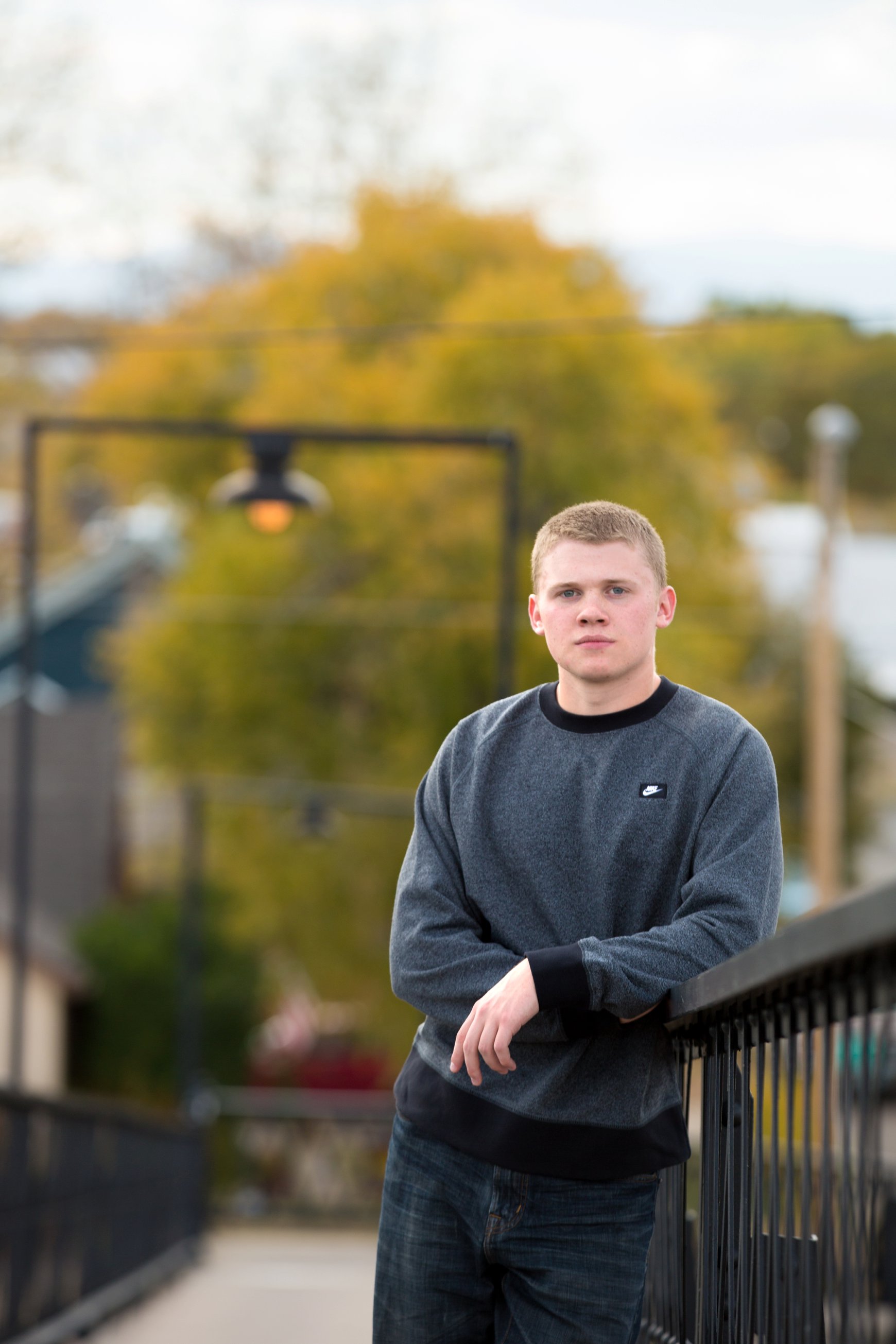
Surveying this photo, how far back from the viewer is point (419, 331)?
71.1 feet

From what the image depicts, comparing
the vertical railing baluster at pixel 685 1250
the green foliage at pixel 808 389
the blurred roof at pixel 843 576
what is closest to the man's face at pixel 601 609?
the vertical railing baluster at pixel 685 1250

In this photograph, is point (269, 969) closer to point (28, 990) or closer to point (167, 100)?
point (28, 990)

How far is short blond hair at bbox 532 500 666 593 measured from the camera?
7.15 feet

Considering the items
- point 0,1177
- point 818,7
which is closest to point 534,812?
point 0,1177

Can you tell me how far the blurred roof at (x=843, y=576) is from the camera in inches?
544

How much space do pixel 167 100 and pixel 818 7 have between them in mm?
11306

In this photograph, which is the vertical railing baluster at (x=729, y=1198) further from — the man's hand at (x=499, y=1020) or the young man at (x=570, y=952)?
the man's hand at (x=499, y=1020)

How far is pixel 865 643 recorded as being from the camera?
48.2 feet

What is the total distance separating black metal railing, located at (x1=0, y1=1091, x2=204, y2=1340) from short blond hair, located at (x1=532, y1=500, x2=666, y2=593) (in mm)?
3712

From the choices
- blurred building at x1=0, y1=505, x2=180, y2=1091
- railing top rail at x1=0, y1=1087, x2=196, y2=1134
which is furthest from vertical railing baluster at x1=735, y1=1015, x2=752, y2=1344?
Result: blurred building at x1=0, y1=505, x2=180, y2=1091

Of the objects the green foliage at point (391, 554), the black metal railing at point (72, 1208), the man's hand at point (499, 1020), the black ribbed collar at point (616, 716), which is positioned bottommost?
the black metal railing at point (72, 1208)

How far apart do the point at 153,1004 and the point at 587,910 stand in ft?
78.9

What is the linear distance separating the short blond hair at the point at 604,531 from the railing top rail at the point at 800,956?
0.52 meters

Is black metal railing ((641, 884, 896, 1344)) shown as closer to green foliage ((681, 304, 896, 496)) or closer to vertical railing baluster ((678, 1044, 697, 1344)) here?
vertical railing baluster ((678, 1044, 697, 1344))
